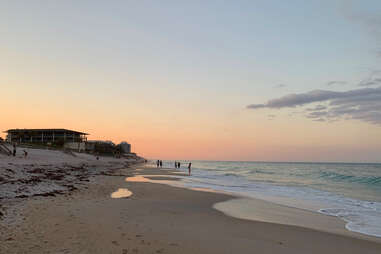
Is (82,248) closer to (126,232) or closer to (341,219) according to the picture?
(126,232)

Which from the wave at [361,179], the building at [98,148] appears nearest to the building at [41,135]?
the building at [98,148]

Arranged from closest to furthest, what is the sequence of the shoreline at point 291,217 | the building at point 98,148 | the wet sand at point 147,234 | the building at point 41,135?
the wet sand at point 147,234
the shoreline at point 291,217
the building at point 41,135
the building at point 98,148

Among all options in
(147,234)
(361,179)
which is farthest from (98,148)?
(147,234)

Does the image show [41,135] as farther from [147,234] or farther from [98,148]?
[147,234]

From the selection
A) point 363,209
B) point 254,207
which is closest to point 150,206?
point 254,207

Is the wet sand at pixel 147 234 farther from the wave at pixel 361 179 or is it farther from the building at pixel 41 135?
the building at pixel 41 135

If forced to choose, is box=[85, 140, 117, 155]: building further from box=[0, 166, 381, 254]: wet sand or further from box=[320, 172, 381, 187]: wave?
box=[0, 166, 381, 254]: wet sand

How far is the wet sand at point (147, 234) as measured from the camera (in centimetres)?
613

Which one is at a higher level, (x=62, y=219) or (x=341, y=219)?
(x=62, y=219)

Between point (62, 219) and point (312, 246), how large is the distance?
7.78 m

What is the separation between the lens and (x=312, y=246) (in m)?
7.14

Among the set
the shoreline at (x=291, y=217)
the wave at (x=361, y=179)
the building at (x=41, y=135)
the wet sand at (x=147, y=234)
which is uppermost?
the building at (x=41, y=135)

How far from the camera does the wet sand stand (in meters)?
6.13

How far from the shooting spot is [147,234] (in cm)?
730
